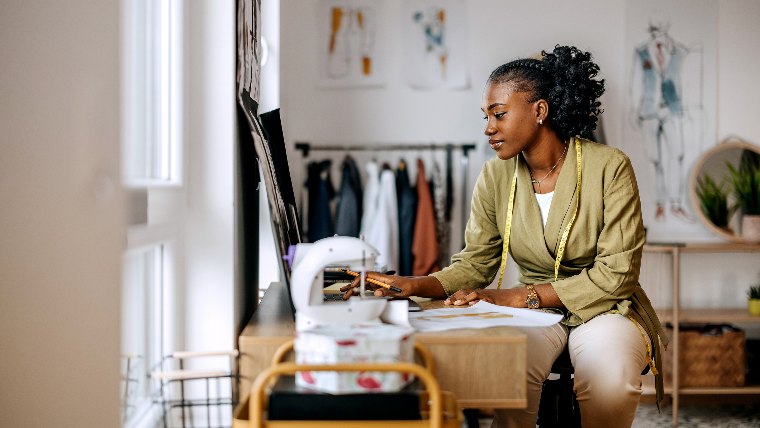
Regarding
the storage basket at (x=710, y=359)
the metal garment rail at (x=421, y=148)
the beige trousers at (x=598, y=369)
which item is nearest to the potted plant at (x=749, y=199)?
the storage basket at (x=710, y=359)

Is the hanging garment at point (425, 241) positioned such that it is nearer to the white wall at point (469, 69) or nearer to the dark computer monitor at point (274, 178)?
the white wall at point (469, 69)

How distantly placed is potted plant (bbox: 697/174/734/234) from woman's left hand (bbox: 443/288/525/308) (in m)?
2.67

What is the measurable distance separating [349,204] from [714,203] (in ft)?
6.29

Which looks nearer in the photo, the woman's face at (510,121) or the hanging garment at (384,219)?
the woman's face at (510,121)

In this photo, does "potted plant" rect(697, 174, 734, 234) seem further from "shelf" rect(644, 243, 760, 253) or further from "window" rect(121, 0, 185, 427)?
"window" rect(121, 0, 185, 427)

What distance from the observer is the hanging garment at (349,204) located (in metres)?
4.32

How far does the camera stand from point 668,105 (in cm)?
459

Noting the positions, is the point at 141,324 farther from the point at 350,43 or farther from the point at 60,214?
the point at 350,43

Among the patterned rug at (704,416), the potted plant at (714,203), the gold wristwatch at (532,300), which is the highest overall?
the potted plant at (714,203)

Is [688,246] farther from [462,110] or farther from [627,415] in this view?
[627,415]

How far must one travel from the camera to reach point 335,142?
4504 mm

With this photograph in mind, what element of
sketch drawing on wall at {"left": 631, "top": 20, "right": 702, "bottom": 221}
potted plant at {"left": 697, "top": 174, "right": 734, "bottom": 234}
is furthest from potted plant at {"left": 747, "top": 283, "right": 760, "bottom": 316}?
sketch drawing on wall at {"left": 631, "top": 20, "right": 702, "bottom": 221}

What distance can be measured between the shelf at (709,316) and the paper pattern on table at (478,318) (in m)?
2.40

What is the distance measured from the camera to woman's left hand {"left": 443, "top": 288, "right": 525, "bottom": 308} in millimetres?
2083
